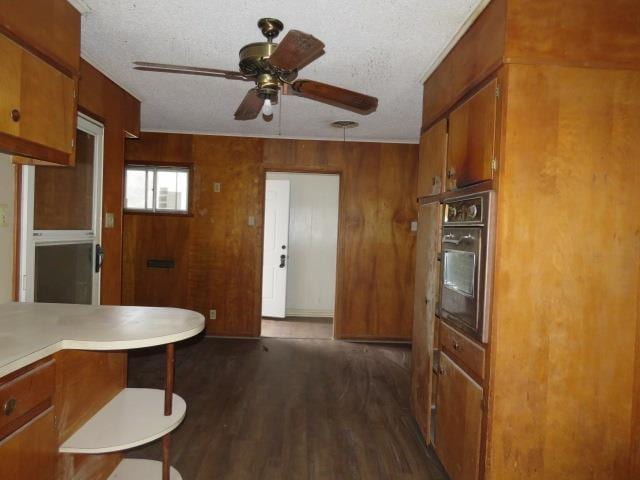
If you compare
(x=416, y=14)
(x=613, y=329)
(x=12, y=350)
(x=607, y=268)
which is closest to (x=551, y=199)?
(x=607, y=268)

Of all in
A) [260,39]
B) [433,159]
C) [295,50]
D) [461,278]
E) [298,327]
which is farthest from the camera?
[298,327]

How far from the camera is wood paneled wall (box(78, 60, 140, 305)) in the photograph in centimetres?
267

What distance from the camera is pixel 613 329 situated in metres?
1.60

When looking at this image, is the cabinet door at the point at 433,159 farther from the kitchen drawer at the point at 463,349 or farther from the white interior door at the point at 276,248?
the white interior door at the point at 276,248

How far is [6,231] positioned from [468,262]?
2.30 m

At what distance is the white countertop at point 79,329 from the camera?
1.32m

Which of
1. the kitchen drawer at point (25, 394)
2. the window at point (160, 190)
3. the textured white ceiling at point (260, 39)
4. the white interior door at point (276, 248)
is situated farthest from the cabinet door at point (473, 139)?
the white interior door at point (276, 248)

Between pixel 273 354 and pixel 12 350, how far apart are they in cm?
308

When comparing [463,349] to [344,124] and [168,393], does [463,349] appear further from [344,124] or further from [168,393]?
[344,124]

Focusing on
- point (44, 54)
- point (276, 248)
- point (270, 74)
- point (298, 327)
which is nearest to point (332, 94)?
point (270, 74)

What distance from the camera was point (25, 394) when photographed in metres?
1.27

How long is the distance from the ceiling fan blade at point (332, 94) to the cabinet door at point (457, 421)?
1.40 metres

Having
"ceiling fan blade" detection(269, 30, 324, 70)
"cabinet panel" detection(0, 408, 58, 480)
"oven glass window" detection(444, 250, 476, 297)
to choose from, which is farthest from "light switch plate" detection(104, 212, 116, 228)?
"oven glass window" detection(444, 250, 476, 297)

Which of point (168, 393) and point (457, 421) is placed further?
point (457, 421)
